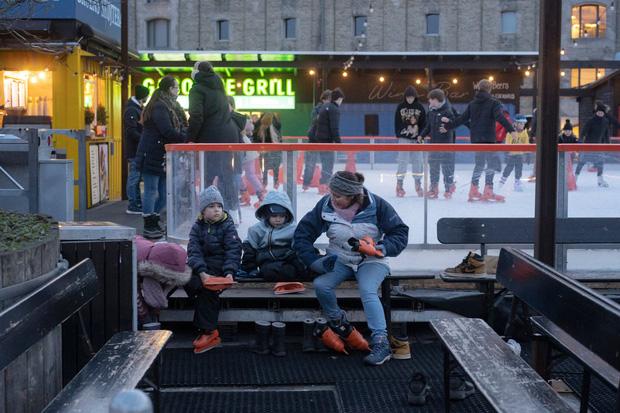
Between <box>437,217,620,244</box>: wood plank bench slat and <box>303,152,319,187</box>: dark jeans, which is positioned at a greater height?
<box>303,152,319,187</box>: dark jeans

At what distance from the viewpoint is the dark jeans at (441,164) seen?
9.20m

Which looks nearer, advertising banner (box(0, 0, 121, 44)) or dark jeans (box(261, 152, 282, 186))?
dark jeans (box(261, 152, 282, 186))

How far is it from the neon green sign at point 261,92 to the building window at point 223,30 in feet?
59.3

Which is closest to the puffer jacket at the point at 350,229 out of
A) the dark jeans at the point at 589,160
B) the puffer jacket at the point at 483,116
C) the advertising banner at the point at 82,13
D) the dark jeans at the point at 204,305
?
the dark jeans at the point at 204,305

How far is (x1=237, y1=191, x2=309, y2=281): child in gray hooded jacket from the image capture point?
7.63 metres

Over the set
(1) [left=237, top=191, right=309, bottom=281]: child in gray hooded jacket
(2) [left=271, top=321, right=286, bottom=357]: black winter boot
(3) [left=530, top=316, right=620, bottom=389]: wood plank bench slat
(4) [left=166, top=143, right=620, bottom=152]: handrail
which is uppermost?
(4) [left=166, top=143, right=620, bottom=152]: handrail

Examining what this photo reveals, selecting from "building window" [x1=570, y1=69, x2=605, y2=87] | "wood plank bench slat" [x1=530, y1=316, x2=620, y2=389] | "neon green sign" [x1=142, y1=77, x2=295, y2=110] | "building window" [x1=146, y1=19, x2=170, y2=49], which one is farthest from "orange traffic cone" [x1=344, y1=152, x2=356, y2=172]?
"building window" [x1=570, y1=69, x2=605, y2=87]

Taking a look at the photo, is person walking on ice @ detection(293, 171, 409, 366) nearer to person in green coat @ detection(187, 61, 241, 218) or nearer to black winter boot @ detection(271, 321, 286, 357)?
black winter boot @ detection(271, 321, 286, 357)

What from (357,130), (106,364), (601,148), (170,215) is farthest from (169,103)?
(357,130)

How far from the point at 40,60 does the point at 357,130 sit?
73.9 ft

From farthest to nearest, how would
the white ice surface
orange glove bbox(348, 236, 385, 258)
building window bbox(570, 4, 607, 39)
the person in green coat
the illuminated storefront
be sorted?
building window bbox(570, 4, 607, 39) → the illuminated storefront → the person in green coat → the white ice surface → orange glove bbox(348, 236, 385, 258)

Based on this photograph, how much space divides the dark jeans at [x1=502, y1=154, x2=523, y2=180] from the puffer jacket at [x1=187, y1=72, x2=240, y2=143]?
3.25 m

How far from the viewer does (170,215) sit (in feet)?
31.7

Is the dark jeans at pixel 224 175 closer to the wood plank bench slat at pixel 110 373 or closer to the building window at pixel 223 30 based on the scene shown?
the wood plank bench slat at pixel 110 373
